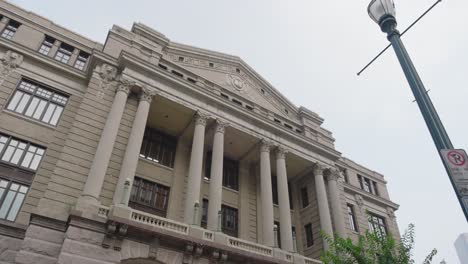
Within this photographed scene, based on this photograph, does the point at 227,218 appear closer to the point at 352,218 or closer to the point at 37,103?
the point at 37,103

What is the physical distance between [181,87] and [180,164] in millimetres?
6046

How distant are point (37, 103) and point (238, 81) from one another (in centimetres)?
1755

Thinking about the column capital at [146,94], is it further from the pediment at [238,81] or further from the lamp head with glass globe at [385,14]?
the lamp head with glass globe at [385,14]

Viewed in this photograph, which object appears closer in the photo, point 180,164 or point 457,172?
point 457,172

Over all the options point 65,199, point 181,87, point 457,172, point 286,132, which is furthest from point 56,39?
point 457,172

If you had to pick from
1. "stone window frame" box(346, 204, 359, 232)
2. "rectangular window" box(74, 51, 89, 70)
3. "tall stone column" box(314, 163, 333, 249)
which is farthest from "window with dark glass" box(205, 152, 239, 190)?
"stone window frame" box(346, 204, 359, 232)

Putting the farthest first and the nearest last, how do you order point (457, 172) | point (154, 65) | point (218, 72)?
point (218, 72)
point (154, 65)
point (457, 172)

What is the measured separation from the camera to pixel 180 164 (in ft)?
85.6

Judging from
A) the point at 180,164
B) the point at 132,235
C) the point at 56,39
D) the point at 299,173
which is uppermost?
the point at 56,39

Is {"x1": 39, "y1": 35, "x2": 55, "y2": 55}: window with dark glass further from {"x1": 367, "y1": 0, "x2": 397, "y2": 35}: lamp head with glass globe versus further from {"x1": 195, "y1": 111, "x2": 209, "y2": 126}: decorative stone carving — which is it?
{"x1": 367, "y1": 0, "x2": 397, "y2": 35}: lamp head with glass globe

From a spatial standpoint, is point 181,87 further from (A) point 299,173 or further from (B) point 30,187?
(A) point 299,173

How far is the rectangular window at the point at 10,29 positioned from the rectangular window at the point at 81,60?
4497 mm

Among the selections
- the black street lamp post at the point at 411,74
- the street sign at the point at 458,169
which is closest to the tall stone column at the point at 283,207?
the black street lamp post at the point at 411,74

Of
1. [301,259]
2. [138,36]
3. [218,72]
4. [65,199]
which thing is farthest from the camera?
[218,72]
